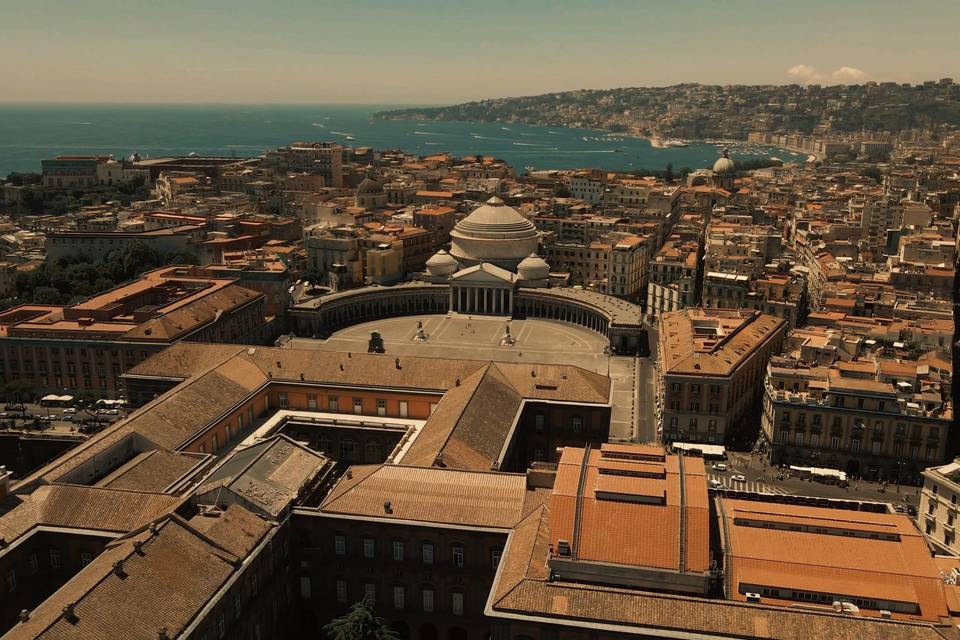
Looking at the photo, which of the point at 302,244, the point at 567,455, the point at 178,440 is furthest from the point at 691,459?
the point at 302,244

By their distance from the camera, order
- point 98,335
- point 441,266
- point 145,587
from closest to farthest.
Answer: point 145,587 < point 98,335 < point 441,266

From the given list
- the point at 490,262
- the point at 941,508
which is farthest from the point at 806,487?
the point at 490,262

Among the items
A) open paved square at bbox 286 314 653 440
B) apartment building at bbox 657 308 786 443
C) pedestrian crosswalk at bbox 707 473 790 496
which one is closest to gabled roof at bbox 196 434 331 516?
pedestrian crosswalk at bbox 707 473 790 496

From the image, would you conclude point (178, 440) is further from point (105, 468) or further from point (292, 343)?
point (292, 343)

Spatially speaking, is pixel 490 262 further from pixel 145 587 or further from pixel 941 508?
pixel 145 587

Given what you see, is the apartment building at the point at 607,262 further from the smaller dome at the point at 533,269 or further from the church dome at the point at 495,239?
the smaller dome at the point at 533,269
